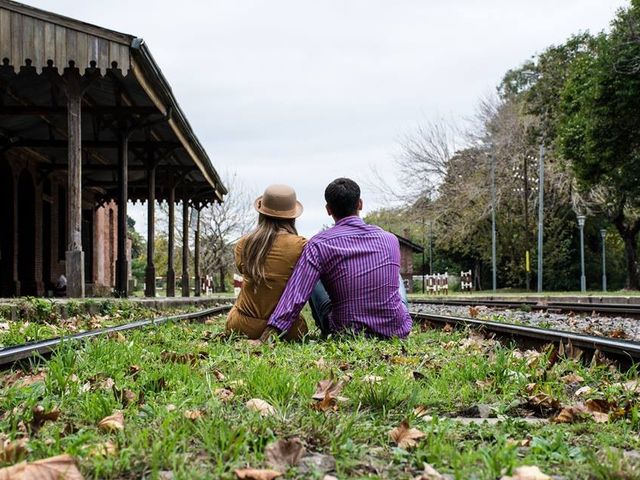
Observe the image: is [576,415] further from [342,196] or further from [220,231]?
[220,231]

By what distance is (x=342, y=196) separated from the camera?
561 cm

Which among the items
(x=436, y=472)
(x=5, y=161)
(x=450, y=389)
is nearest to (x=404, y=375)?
(x=450, y=389)

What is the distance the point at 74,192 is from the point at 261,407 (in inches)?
376

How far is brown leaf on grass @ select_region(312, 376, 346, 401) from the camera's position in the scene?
9.87ft

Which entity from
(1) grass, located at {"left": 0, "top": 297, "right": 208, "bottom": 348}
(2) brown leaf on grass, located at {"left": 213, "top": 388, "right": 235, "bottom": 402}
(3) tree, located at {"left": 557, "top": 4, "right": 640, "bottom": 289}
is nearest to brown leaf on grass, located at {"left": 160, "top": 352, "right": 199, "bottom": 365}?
(2) brown leaf on grass, located at {"left": 213, "top": 388, "right": 235, "bottom": 402}

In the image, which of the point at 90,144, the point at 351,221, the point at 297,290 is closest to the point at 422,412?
the point at 297,290

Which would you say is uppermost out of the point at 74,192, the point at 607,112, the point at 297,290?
the point at 607,112

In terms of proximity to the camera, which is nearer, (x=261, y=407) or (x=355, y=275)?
(x=261, y=407)

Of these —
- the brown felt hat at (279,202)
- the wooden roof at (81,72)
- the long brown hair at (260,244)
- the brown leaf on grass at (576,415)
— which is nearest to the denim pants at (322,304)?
the long brown hair at (260,244)

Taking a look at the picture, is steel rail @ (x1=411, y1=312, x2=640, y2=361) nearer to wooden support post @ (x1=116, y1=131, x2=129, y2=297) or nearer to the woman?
the woman

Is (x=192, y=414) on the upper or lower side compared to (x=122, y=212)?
lower

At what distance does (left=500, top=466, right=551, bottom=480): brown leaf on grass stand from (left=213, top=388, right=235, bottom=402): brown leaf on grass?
1.32 m

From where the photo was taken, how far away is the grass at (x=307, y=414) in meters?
2.12

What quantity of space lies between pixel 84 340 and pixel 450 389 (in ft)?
8.00
